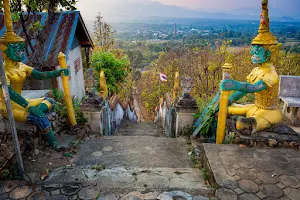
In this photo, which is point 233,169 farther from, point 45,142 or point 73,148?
point 45,142

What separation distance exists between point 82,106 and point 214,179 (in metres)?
4.14

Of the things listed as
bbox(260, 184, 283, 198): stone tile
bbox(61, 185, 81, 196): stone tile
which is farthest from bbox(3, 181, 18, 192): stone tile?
bbox(260, 184, 283, 198): stone tile

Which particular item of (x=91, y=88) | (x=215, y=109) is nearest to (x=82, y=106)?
(x=91, y=88)

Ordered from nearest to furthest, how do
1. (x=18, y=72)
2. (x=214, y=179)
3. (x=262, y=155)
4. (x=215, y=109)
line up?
(x=214, y=179)
(x=262, y=155)
(x=18, y=72)
(x=215, y=109)

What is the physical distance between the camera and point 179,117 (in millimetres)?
6461

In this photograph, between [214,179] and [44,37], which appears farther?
[44,37]

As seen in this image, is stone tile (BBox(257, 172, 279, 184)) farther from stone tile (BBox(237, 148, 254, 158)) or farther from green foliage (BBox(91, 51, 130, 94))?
green foliage (BBox(91, 51, 130, 94))

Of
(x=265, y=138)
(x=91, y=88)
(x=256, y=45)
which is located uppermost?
(x=256, y=45)

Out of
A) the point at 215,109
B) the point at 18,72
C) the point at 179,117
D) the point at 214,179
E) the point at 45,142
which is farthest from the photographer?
the point at 179,117

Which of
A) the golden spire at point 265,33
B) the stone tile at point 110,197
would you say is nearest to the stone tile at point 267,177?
the stone tile at point 110,197

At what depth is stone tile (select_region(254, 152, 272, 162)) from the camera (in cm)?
422

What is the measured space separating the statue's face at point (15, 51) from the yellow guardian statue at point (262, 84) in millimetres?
3877

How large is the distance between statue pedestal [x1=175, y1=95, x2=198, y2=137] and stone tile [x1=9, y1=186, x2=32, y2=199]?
13.1ft

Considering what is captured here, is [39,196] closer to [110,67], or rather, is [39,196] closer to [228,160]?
[228,160]
